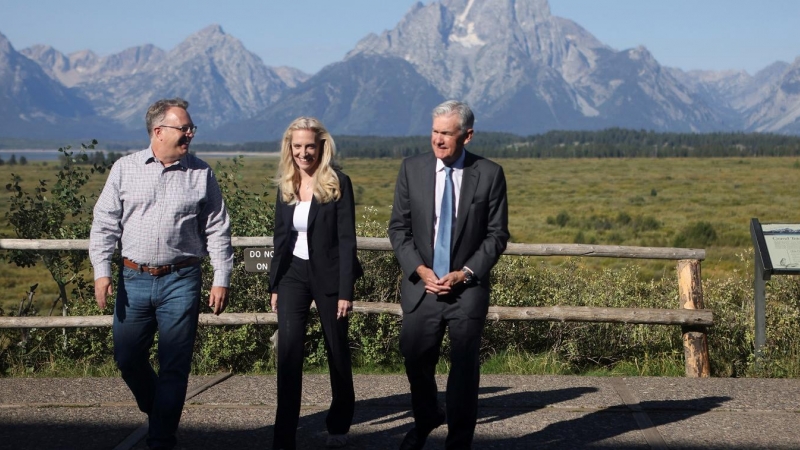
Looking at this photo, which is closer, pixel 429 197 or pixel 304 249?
pixel 429 197

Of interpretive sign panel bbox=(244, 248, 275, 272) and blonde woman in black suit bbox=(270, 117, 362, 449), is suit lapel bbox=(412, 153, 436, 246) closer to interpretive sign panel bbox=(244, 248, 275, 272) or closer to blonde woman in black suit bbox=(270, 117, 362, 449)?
blonde woman in black suit bbox=(270, 117, 362, 449)

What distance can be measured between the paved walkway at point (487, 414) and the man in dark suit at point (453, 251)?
616 mm

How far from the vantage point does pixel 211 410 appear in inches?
237

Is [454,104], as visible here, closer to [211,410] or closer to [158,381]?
[158,381]

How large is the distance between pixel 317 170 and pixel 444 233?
0.73 m

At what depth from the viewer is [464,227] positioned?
4.82 meters

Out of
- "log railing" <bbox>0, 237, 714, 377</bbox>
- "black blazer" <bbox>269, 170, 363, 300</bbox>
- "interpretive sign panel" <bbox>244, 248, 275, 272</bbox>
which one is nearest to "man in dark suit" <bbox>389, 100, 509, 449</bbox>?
"black blazer" <bbox>269, 170, 363, 300</bbox>

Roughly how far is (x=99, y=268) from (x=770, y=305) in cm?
559

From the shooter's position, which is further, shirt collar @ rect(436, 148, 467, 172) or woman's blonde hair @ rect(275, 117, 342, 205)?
woman's blonde hair @ rect(275, 117, 342, 205)

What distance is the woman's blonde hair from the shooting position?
Result: 500 centimetres

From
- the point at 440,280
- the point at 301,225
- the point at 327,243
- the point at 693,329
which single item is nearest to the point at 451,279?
the point at 440,280

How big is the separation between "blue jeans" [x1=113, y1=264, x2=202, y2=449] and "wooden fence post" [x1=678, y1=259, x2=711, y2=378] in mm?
3726

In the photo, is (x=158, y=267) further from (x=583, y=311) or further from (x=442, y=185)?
(x=583, y=311)

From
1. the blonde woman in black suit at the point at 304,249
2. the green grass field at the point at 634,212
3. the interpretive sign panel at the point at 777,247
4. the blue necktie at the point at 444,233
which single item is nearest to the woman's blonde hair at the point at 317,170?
the blonde woman in black suit at the point at 304,249
